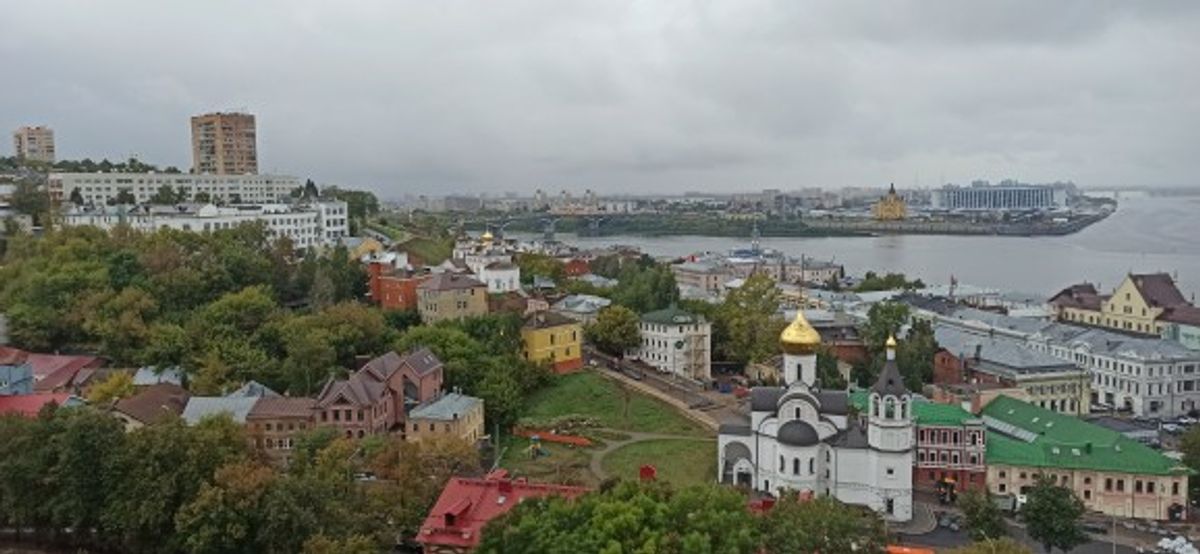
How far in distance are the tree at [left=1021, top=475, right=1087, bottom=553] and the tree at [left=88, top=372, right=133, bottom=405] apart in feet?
85.4

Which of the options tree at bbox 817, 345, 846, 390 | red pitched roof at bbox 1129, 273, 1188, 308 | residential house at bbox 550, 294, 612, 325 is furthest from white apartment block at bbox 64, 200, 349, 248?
red pitched roof at bbox 1129, 273, 1188, 308

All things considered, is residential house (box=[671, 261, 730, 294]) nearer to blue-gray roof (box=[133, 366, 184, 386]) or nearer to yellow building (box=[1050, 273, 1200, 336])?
yellow building (box=[1050, 273, 1200, 336])

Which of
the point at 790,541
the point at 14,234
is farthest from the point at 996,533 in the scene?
the point at 14,234

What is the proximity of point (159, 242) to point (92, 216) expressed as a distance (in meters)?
14.6

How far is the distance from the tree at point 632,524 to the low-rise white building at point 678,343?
2261cm

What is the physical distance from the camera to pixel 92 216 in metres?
55.3

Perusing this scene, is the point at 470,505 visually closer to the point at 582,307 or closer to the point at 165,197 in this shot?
the point at 582,307

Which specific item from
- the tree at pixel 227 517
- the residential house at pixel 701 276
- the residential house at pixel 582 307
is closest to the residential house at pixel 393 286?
the residential house at pixel 582 307

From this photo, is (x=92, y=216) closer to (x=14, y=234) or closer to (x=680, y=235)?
(x=14, y=234)

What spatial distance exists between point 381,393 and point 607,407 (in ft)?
28.0

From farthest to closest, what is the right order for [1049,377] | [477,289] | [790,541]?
[477,289] → [1049,377] → [790,541]

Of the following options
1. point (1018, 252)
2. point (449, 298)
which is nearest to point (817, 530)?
point (449, 298)

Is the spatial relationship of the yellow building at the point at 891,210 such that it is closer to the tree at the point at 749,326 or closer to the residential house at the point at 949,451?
the tree at the point at 749,326

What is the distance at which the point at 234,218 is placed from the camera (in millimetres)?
55594
